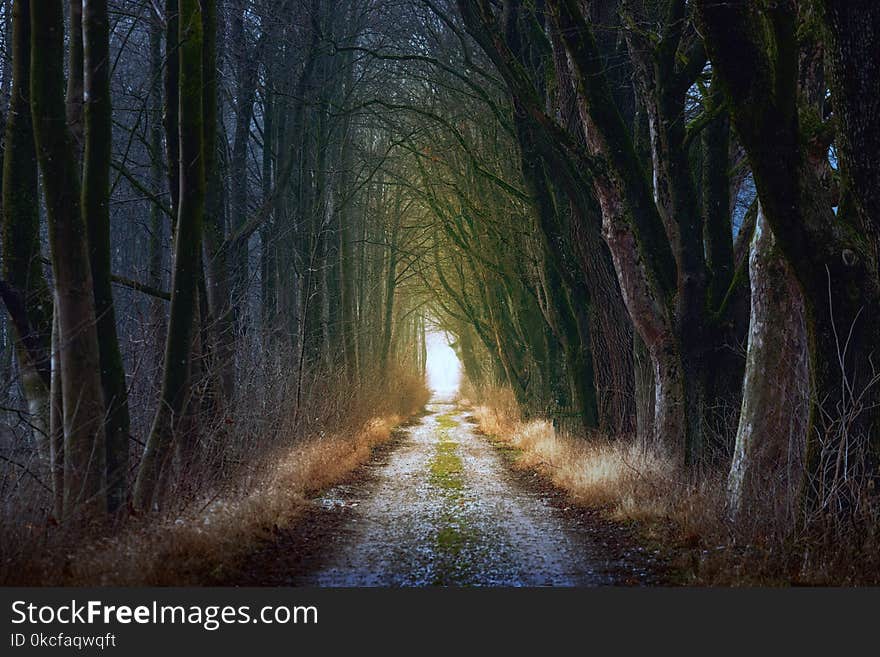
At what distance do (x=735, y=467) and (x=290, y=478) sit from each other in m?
5.10

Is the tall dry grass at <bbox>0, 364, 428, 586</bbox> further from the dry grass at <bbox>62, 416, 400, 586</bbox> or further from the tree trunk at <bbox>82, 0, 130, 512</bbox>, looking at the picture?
the tree trunk at <bbox>82, 0, 130, 512</bbox>

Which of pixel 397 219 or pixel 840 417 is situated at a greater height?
pixel 397 219

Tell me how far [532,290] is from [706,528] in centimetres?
991

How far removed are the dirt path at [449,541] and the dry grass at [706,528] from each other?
0.97 ft

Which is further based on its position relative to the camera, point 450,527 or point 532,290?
point 532,290

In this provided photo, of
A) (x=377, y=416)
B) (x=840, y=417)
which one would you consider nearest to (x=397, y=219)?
(x=377, y=416)

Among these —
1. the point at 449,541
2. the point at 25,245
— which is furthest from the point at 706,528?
the point at 25,245

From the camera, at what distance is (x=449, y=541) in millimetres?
7051

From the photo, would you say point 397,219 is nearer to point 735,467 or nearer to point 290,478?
point 290,478

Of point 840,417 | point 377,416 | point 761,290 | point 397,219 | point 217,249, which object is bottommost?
point 377,416

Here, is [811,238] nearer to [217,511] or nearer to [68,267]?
[217,511]

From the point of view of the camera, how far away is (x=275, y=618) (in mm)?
4086

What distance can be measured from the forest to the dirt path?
0.10 m

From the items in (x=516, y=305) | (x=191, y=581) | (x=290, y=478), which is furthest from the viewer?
(x=516, y=305)
